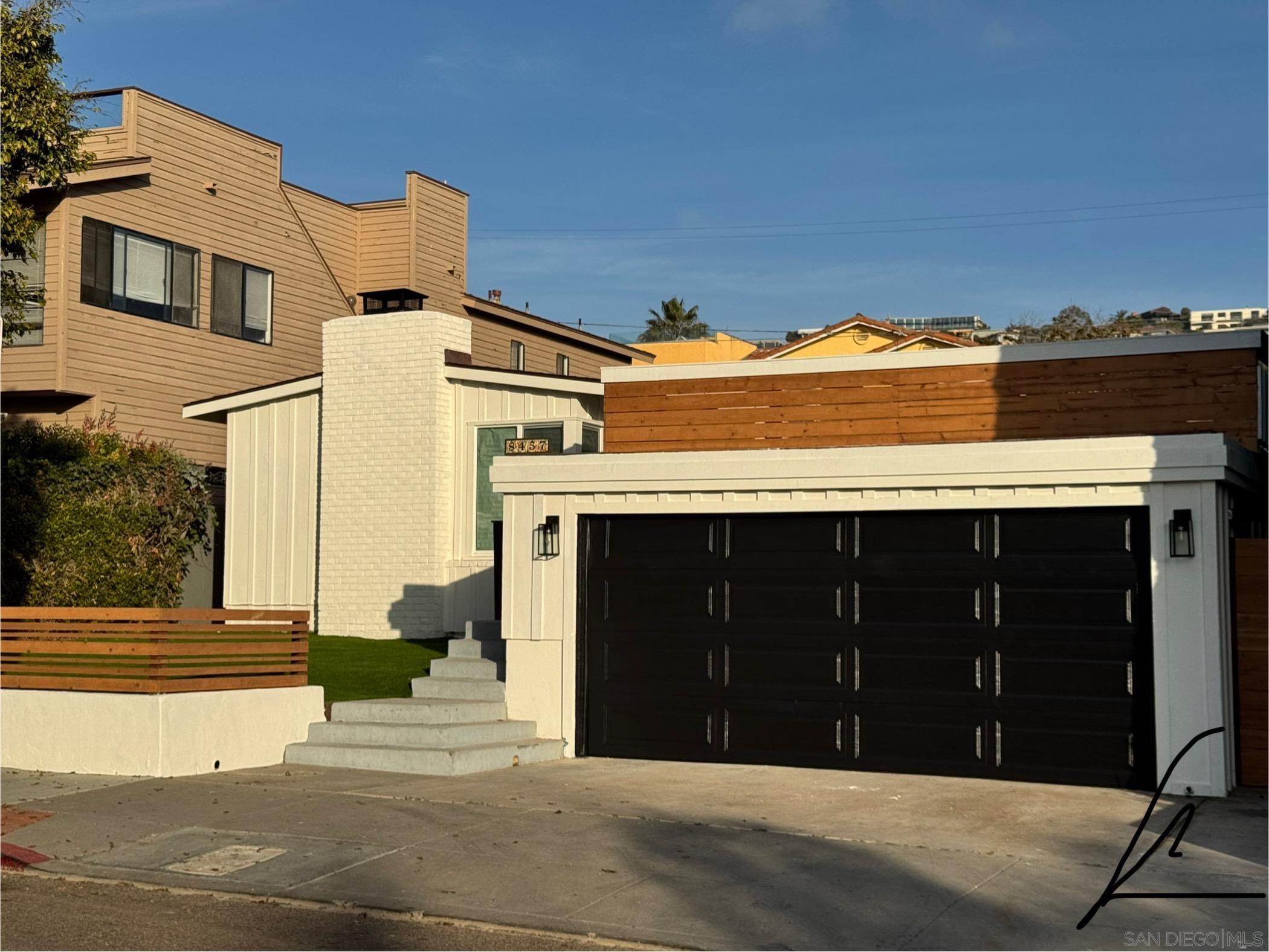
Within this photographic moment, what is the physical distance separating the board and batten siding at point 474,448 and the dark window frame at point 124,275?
20.1 ft

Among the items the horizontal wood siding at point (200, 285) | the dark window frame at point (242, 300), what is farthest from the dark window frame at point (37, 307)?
the dark window frame at point (242, 300)

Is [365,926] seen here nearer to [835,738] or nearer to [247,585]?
[835,738]

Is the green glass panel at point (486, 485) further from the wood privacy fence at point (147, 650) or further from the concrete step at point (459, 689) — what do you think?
the wood privacy fence at point (147, 650)

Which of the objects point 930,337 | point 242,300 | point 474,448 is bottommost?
point 474,448

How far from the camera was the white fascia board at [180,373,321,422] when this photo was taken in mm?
21641

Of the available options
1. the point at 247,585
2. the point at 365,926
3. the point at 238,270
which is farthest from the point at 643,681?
the point at 238,270

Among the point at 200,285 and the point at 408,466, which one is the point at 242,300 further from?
the point at 408,466

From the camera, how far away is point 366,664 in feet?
55.8

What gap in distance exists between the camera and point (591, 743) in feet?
45.1

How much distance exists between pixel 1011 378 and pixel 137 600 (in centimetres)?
1076

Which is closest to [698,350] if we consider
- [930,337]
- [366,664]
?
[930,337]

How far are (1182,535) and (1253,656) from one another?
4.47ft

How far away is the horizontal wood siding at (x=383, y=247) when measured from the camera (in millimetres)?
27578

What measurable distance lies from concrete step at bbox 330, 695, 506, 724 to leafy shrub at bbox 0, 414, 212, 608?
13.5 feet
